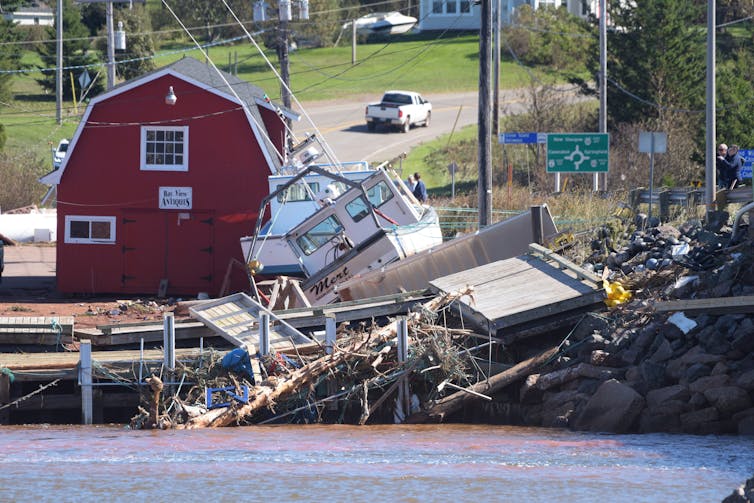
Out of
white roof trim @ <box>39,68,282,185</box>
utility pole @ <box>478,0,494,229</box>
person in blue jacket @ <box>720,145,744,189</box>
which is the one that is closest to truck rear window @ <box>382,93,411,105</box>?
white roof trim @ <box>39,68,282,185</box>

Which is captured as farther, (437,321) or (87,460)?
(437,321)

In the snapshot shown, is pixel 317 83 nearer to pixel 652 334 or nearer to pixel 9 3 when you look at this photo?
pixel 9 3

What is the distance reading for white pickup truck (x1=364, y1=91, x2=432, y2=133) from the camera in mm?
59781

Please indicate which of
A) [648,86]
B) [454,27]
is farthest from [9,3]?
[648,86]

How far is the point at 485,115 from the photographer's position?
90.5ft

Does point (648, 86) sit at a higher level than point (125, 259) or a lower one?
higher

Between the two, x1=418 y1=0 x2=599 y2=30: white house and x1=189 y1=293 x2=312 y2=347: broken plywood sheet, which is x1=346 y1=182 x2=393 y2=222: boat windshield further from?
x1=418 y1=0 x2=599 y2=30: white house

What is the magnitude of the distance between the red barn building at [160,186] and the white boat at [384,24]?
5175 cm

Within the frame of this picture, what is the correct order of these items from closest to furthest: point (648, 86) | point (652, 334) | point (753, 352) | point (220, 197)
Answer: point (753, 352)
point (652, 334)
point (220, 197)
point (648, 86)

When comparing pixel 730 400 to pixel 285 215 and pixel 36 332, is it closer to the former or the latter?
pixel 36 332

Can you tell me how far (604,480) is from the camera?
51.8 feet

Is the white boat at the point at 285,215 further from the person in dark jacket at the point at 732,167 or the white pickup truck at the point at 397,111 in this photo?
the white pickup truck at the point at 397,111

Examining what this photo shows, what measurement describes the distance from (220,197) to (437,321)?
485 inches

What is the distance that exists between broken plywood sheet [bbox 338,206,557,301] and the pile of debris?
3.98 m
